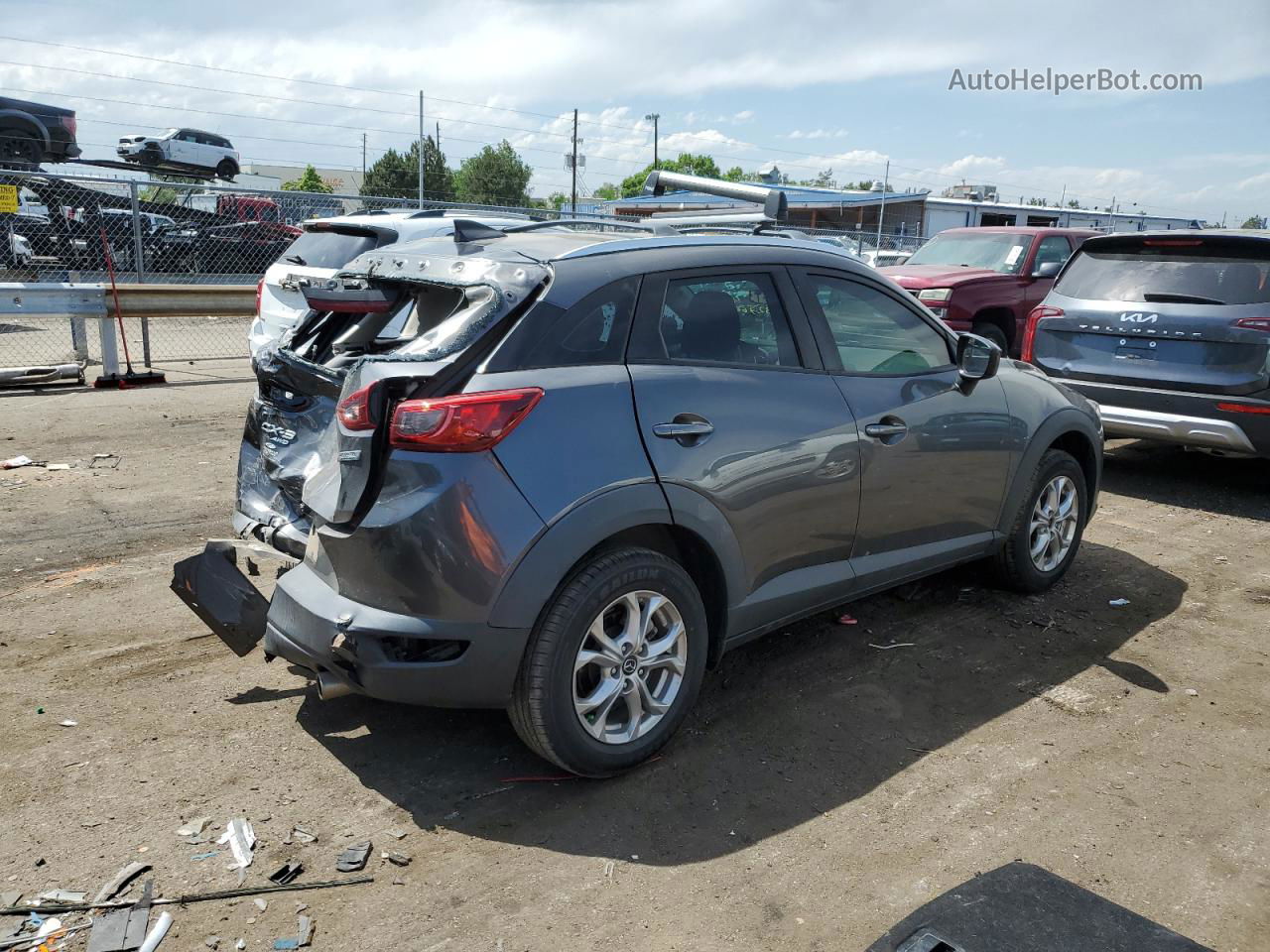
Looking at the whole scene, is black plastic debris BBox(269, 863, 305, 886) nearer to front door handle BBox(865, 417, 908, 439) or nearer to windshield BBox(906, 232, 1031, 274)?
front door handle BBox(865, 417, 908, 439)

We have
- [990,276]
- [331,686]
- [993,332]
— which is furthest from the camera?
[993,332]

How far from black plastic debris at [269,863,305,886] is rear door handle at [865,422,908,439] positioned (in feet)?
8.54

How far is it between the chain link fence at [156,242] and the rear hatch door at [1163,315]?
7.96 m

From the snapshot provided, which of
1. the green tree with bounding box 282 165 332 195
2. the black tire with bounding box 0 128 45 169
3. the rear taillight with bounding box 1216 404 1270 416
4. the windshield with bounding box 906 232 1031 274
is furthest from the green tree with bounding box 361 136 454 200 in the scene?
the rear taillight with bounding box 1216 404 1270 416

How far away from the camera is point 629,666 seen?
Result: 3.45m

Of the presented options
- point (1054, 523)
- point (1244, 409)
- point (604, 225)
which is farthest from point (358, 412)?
point (1244, 409)

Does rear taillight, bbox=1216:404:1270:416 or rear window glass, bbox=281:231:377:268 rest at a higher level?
rear window glass, bbox=281:231:377:268

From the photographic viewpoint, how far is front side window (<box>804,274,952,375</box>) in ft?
13.8

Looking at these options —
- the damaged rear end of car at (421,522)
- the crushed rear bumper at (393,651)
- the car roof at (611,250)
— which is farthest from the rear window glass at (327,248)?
the crushed rear bumper at (393,651)

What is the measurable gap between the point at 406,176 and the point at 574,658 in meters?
50.5

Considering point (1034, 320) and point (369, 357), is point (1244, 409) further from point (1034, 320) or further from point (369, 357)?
point (369, 357)

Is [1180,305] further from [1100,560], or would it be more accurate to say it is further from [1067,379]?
[1100,560]

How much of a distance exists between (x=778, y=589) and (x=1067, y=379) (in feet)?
15.9

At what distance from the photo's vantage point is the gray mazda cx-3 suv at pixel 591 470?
10.3 ft
